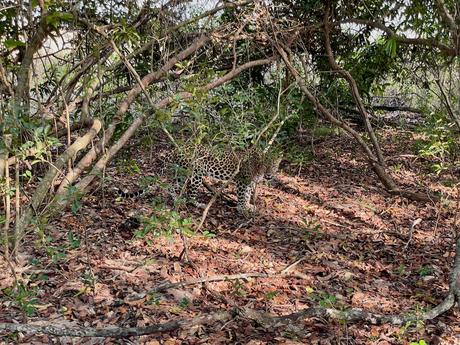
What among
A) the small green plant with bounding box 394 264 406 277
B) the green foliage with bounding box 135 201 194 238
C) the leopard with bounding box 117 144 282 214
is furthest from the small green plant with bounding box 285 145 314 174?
the green foliage with bounding box 135 201 194 238

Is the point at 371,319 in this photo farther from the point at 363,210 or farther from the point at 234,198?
the point at 234,198

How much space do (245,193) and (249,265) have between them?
2.07 meters

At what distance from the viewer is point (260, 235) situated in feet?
21.1

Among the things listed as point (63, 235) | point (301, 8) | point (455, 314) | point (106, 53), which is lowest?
point (455, 314)

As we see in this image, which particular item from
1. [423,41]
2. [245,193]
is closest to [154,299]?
[245,193]

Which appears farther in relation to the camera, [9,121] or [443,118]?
[443,118]

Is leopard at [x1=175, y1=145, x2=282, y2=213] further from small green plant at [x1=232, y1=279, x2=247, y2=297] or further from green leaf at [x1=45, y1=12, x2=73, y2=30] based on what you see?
green leaf at [x1=45, y1=12, x2=73, y2=30]

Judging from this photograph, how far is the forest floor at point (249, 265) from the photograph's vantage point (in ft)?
13.3

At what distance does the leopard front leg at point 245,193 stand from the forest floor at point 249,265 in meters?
0.16

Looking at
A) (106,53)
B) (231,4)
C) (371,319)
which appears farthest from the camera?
(231,4)

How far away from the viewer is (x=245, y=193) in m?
7.37

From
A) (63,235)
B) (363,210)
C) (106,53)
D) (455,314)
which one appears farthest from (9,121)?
(363,210)

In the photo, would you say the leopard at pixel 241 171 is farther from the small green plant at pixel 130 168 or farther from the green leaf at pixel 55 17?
the green leaf at pixel 55 17

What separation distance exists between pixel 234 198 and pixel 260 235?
1554 millimetres
